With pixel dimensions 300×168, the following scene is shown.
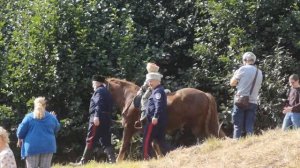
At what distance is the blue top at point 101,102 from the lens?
1639cm

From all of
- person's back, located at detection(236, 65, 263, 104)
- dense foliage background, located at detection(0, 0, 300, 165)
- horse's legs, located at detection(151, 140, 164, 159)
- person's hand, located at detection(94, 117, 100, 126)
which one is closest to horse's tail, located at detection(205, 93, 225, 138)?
person's back, located at detection(236, 65, 263, 104)

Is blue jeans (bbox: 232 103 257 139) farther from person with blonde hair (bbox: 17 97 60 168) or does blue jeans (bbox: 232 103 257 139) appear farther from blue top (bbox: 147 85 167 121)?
person with blonde hair (bbox: 17 97 60 168)

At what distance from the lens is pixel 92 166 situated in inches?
591

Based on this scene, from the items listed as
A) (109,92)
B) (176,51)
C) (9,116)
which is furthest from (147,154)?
(176,51)

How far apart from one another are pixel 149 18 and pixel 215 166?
10.8m

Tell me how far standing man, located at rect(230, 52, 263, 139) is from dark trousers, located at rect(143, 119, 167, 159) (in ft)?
4.64

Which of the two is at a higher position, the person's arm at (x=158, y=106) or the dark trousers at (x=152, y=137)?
the person's arm at (x=158, y=106)

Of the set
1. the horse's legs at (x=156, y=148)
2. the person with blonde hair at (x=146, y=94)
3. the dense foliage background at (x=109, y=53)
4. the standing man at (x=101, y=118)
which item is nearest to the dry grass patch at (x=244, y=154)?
the horse's legs at (x=156, y=148)

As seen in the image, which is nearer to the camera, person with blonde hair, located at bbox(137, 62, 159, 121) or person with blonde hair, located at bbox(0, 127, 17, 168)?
person with blonde hair, located at bbox(0, 127, 17, 168)

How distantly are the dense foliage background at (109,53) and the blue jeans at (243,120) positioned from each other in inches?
167

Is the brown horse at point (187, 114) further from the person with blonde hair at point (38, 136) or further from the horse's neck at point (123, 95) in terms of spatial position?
the person with blonde hair at point (38, 136)

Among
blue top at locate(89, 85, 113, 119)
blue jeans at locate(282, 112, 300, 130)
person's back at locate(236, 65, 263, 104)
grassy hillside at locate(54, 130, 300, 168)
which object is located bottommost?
grassy hillside at locate(54, 130, 300, 168)

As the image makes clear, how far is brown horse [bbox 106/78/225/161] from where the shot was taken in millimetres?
16594

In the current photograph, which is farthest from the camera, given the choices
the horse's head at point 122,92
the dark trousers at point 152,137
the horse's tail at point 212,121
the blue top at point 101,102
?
the horse's head at point 122,92
